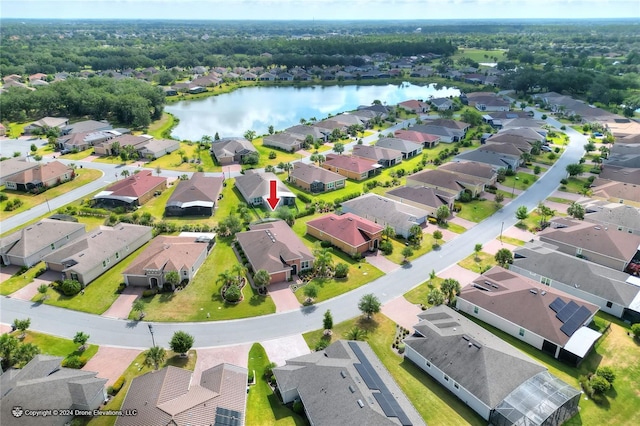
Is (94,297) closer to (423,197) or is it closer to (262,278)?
(262,278)

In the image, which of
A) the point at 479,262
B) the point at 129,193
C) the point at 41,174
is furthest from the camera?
the point at 41,174

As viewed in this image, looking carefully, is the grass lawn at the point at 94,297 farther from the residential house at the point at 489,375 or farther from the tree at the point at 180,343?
the residential house at the point at 489,375

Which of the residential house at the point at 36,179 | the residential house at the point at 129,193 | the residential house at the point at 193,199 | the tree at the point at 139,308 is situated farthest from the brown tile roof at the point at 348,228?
the residential house at the point at 36,179

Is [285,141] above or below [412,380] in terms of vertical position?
above

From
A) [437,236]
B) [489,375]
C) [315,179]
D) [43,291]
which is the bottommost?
[43,291]

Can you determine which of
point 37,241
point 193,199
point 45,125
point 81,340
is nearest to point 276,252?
point 81,340

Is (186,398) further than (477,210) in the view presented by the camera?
No

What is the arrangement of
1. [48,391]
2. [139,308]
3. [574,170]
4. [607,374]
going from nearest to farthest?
1. [48,391]
2. [607,374]
3. [139,308]
4. [574,170]
